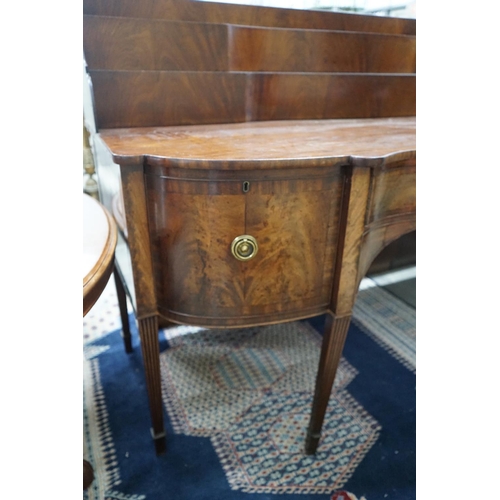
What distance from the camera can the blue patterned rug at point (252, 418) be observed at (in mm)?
827

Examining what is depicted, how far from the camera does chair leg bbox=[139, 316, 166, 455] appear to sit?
0.69m

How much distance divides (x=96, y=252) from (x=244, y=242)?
0.21 m

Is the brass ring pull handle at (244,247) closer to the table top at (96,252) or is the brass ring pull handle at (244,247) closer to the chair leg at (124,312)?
the table top at (96,252)

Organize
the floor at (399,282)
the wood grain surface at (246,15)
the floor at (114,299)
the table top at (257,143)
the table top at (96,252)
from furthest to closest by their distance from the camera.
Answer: the floor at (399,282) < the floor at (114,299) < the wood grain surface at (246,15) < the table top at (257,143) < the table top at (96,252)

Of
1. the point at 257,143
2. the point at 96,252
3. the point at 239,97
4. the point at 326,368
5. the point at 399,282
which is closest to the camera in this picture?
the point at 96,252

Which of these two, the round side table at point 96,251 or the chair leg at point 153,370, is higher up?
the round side table at point 96,251

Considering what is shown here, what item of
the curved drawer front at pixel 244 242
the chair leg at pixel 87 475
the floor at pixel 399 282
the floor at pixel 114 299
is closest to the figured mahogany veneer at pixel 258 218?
the curved drawer front at pixel 244 242

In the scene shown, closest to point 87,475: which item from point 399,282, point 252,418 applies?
point 252,418

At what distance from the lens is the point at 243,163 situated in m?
0.54

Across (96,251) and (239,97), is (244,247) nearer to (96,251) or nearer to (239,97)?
(96,251)

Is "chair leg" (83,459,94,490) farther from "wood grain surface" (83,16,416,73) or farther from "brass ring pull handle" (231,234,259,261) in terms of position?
"wood grain surface" (83,16,416,73)

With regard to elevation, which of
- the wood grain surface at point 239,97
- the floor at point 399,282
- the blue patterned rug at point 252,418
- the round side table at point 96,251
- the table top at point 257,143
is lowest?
the floor at point 399,282

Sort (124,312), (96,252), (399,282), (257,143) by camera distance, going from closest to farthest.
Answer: (96,252), (257,143), (124,312), (399,282)

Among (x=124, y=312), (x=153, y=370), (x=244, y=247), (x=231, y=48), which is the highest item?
(x=231, y=48)
